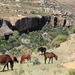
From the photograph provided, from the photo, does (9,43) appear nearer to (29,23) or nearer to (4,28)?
(4,28)

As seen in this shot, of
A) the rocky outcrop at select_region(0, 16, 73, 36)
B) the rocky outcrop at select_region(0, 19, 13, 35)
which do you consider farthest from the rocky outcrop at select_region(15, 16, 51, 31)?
the rocky outcrop at select_region(0, 19, 13, 35)

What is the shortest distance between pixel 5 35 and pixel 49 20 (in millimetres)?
30963

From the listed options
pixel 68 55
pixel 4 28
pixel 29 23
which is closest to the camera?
pixel 68 55

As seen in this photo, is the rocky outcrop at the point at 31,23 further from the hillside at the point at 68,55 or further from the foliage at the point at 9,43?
the hillside at the point at 68,55

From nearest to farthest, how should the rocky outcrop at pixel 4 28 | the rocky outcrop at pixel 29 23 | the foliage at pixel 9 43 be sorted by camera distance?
the foliage at pixel 9 43 → the rocky outcrop at pixel 4 28 → the rocky outcrop at pixel 29 23

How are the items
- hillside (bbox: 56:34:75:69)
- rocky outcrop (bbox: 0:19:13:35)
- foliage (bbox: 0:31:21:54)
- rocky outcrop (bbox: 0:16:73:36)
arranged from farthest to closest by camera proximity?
rocky outcrop (bbox: 0:16:73:36) → rocky outcrop (bbox: 0:19:13:35) → foliage (bbox: 0:31:21:54) → hillside (bbox: 56:34:75:69)

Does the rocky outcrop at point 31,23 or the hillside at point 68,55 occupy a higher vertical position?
the hillside at point 68,55

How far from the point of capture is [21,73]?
52.6 feet

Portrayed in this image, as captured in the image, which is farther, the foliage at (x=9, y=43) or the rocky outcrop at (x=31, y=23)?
the rocky outcrop at (x=31, y=23)

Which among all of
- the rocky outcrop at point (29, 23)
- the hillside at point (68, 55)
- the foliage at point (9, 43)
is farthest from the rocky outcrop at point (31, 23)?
the hillside at point (68, 55)

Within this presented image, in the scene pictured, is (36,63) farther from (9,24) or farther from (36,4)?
(36,4)

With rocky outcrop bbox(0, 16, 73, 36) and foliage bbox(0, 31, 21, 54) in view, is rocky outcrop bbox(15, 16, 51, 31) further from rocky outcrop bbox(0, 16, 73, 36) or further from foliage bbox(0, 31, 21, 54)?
foliage bbox(0, 31, 21, 54)

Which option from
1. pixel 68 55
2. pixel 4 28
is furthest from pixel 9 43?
pixel 68 55

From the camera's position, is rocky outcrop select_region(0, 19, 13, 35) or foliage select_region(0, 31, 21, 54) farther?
rocky outcrop select_region(0, 19, 13, 35)
